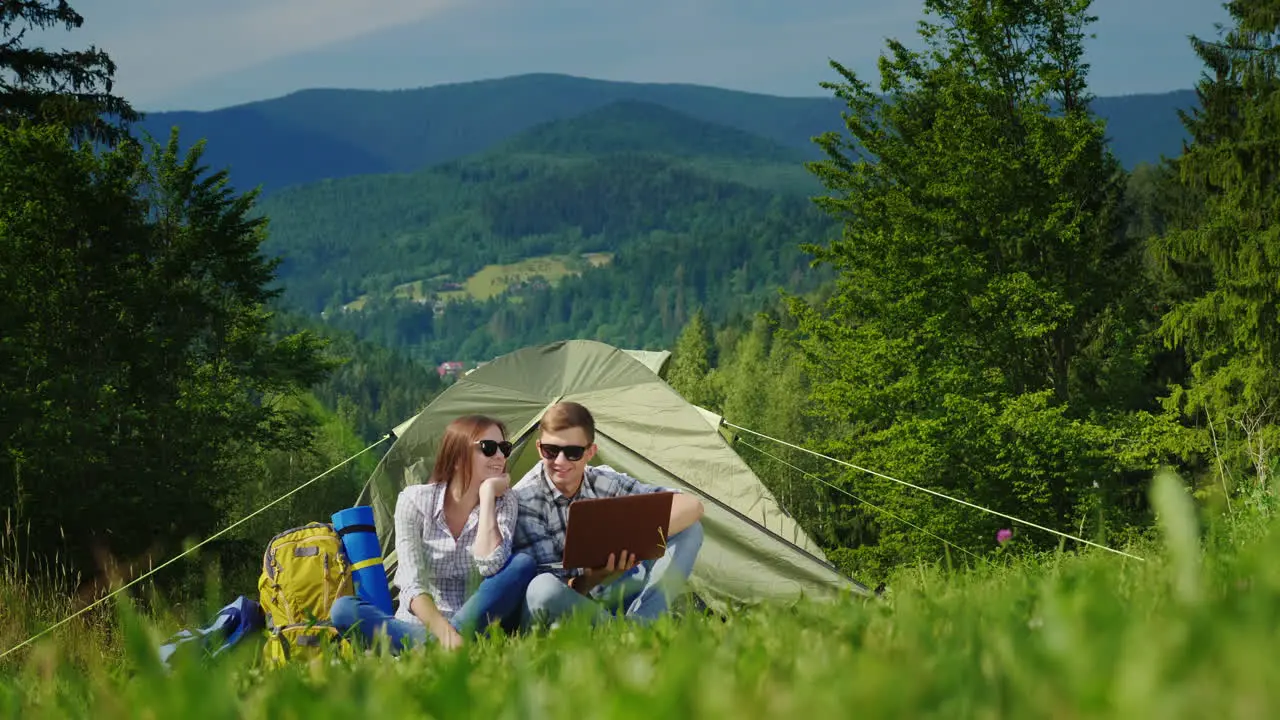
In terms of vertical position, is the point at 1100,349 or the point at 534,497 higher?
the point at 534,497

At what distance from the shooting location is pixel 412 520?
491 centimetres

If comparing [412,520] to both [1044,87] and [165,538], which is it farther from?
[1044,87]

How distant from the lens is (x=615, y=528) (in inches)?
182

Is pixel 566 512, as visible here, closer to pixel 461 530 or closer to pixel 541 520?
pixel 541 520

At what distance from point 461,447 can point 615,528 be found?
780 millimetres

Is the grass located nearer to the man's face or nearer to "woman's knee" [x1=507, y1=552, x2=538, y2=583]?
"woman's knee" [x1=507, y1=552, x2=538, y2=583]

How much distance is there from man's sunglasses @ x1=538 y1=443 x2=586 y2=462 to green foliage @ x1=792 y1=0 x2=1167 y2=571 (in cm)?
1589

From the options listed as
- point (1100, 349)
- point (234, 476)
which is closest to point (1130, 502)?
point (1100, 349)

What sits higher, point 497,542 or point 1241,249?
point 497,542

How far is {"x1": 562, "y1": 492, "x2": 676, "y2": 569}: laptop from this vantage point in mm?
4520

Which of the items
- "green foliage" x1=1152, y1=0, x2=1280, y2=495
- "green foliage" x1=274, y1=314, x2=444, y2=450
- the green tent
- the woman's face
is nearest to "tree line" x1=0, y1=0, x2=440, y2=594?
the green tent

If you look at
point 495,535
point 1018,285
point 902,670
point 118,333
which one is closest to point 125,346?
point 118,333

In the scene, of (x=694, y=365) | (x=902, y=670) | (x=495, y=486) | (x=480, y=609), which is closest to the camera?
(x=902, y=670)

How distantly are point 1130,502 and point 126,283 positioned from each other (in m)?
20.5
